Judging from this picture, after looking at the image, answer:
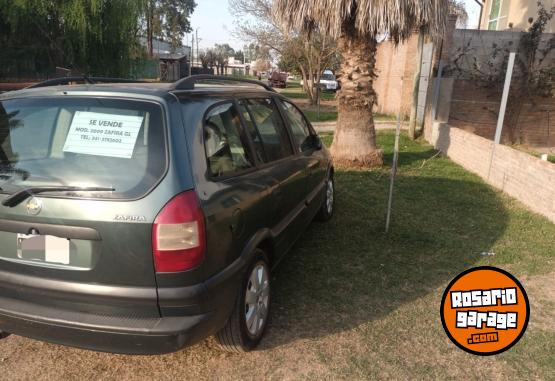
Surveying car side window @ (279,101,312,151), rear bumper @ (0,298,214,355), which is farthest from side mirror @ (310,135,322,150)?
rear bumper @ (0,298,214,355)

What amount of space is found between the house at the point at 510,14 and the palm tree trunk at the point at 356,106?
832 centimetres

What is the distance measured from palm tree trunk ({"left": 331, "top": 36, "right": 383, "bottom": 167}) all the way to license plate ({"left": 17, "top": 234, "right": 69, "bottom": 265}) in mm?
7128

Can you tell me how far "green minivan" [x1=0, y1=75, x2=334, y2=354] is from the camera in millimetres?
2215

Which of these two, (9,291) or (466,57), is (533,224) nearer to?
(9,291)

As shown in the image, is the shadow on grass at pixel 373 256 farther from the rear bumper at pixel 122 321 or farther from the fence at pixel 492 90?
the fence at pixel 492 90

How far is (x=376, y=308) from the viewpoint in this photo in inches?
139

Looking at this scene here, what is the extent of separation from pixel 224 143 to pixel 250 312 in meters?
1.11

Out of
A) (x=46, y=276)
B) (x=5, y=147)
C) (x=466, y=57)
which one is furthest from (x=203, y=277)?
(x=466, y=57)

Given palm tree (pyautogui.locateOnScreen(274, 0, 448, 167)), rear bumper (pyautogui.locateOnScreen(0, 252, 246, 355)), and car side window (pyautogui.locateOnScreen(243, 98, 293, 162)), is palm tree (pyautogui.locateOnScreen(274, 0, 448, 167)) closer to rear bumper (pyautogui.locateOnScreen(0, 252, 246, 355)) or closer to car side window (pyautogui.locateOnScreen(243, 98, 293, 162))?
car side window (pyautogui.locateOnScreen(243, 98, 293, 162))

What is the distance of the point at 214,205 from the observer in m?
2.39

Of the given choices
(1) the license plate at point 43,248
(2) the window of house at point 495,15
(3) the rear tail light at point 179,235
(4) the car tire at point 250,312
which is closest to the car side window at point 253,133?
(4) the car tire at point 250,312

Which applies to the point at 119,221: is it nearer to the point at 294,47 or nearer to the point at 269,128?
the point at 269,128

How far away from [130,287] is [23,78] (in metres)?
21.3

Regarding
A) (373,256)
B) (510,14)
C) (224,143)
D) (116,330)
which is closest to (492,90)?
(510,14)
